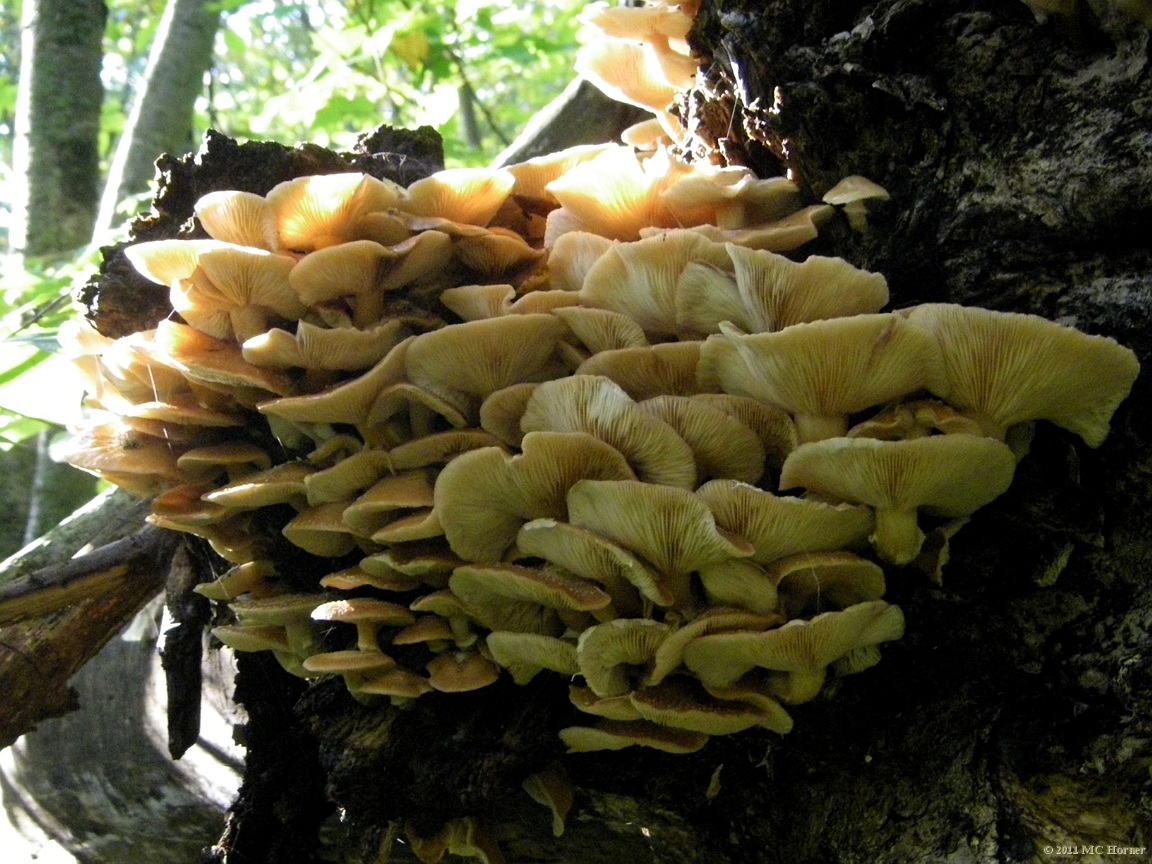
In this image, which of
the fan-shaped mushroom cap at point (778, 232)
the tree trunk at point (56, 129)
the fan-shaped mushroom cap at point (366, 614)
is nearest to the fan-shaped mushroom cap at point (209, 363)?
the fan-shaped mushroom cap at point (366, 614)

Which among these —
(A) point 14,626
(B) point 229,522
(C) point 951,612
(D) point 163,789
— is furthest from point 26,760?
(C) point 951,612

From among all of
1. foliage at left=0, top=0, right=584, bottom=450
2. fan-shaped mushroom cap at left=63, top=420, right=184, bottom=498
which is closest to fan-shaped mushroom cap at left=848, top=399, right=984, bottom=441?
fan-shaped mushroom cap at left=63, top=420, right=184, bottom=498

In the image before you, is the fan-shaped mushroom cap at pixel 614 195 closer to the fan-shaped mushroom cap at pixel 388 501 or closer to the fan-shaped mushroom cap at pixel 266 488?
the fan-shaped mushroom cap at pixel 388 501

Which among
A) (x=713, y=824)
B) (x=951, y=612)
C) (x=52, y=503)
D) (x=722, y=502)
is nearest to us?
(x=722, y=502)

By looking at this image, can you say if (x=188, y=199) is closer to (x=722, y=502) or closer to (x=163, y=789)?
(x=722, y=502)

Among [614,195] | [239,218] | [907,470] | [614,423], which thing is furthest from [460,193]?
[907,470]

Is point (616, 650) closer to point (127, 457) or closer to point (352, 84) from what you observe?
point (127, 457)
